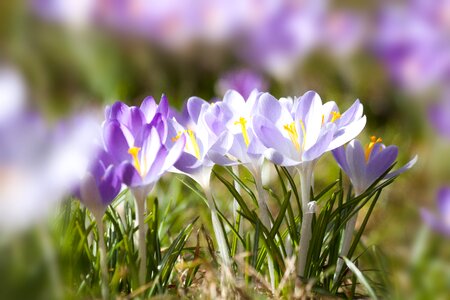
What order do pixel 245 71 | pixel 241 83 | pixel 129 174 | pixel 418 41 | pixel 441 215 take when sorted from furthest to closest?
pixel 245 71
pixel 241 83
pixel 418 41
pixel 441 215
pixel 129 174

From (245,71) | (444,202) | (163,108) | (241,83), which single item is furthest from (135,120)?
(245,71)

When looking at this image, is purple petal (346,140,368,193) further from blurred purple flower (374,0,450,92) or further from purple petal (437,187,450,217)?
blurred purple flower (374,0,450,92)

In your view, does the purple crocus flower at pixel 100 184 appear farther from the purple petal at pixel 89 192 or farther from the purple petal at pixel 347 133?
the purple petal at pixel 347 133

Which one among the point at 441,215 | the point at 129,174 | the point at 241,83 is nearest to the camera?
the point at 129,174

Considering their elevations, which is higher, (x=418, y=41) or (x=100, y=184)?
(x=418, y=41)

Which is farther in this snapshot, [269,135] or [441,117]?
[441,117]

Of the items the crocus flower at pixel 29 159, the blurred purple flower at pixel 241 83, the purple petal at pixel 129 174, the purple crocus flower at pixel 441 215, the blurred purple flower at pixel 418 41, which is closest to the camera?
the crocus flower at pixel 29 159

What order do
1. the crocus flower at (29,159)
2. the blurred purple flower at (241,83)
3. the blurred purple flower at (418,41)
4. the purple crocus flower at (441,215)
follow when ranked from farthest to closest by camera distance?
the blurred purple flower at (241,83) < the blurred purple flower at (418,41) < the purple crocus flower at (441,215) < the crocus flower at (29,159)

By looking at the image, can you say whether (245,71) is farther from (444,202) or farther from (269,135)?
(269,135)

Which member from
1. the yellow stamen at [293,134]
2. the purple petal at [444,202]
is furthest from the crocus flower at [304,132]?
the purple petal at [444,202]
